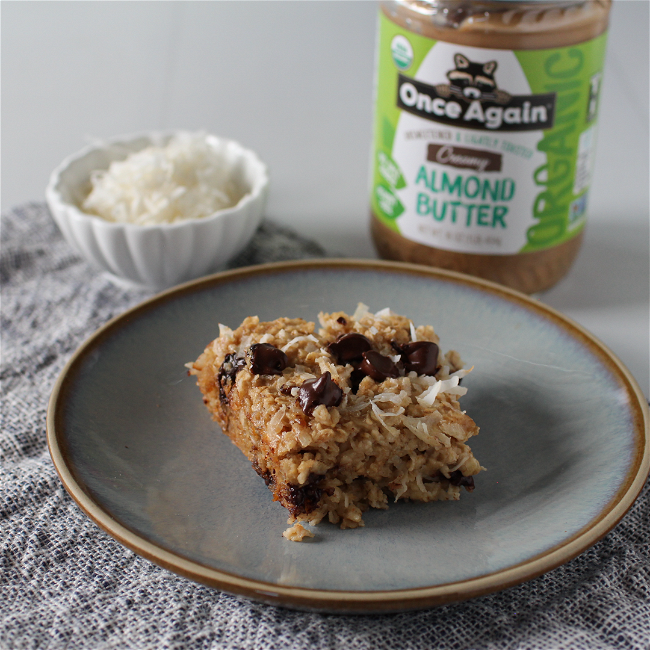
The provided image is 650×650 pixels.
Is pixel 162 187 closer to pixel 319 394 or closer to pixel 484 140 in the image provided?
pixel 484 140

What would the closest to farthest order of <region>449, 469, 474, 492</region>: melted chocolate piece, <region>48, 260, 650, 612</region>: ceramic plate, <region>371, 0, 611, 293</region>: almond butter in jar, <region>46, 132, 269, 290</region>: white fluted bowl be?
<region>48, 260, 650, 612</region>: ceramic plate
<region>449, 469, 474, 492</region>: melted chocolate piece
<region>371, 0, 611, 293</region>: almond butter in jar
<region>46, 132, 269, 290</region>: white fluted bowl

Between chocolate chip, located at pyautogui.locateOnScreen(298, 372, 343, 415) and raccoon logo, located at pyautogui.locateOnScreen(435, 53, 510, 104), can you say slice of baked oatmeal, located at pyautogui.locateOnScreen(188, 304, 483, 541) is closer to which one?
chocolate chip, located at pyautogui.locateOnScreen(298, 372, 343, 415)

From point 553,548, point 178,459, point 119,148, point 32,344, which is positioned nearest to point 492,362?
point 553,548

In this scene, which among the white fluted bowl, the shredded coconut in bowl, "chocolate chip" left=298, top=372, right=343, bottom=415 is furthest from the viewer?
the shredded coconut in bowl

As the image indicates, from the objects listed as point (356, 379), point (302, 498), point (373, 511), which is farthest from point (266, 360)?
point (373, 511)

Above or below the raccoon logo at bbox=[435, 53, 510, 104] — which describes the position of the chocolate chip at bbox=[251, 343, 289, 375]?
below

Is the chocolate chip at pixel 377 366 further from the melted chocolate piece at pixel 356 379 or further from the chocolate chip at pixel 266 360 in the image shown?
the chocolate chip at pixel 266 360

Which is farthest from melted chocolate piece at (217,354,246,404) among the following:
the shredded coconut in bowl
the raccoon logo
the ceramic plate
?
the raccoon logo
